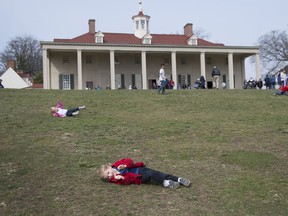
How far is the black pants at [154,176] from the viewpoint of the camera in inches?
282

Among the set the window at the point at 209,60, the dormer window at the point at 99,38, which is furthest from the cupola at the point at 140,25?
the window at the point at 209,60

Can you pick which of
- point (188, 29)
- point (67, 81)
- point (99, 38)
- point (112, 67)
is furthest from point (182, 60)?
point (67, 81)

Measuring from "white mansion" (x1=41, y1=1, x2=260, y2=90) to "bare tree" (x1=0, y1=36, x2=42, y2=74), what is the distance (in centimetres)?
2946

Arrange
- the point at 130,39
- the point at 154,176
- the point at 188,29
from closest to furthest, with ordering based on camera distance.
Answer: the point at 154,176 < the point at 130,39 < the point at 188,29

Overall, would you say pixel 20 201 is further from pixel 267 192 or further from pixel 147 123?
pixel 147 123

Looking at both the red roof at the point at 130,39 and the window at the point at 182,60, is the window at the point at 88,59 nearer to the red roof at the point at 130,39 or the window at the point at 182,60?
the red roof at the point at 130,39

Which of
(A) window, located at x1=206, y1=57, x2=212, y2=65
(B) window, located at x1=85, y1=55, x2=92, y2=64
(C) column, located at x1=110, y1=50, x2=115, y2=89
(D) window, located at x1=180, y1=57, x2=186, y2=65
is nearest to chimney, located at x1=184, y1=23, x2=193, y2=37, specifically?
(D) window, located at x1=180, y1=57, x2=186, y2=65

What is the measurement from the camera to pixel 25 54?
249 ft

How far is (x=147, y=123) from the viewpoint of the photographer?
45.0 ft

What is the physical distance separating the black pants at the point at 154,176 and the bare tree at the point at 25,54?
72.9m

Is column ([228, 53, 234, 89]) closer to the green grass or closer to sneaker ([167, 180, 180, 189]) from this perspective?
the green grass

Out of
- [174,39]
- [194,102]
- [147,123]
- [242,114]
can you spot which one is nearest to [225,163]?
[147,123]

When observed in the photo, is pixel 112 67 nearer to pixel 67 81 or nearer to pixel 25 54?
pixel 67 81

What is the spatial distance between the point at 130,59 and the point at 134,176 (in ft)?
142
